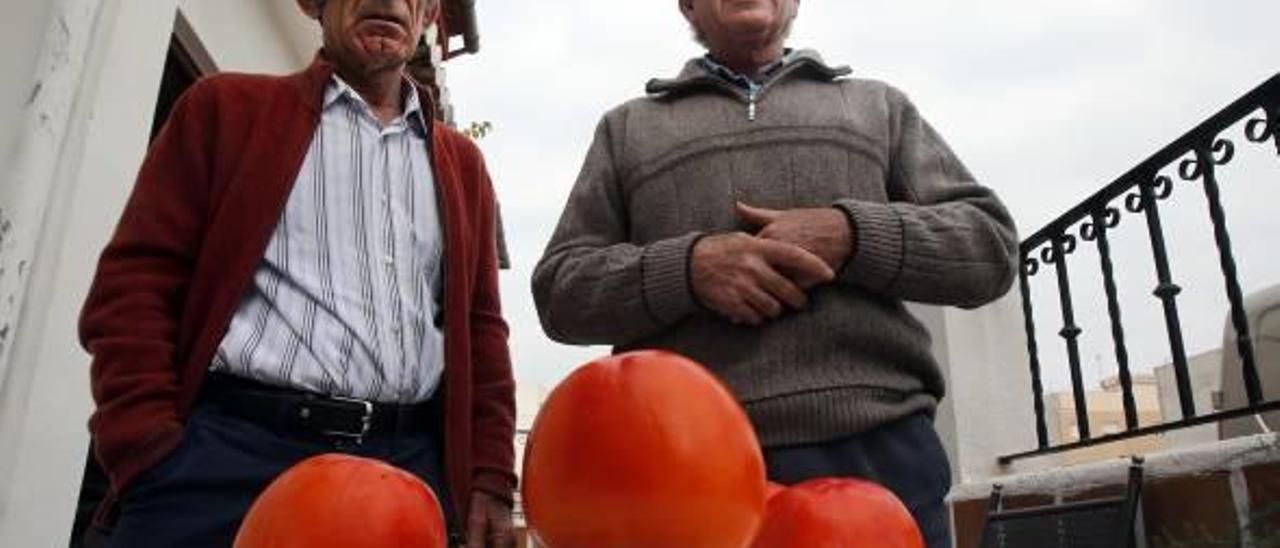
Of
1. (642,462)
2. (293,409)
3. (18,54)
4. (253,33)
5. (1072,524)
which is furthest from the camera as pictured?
(253,33)

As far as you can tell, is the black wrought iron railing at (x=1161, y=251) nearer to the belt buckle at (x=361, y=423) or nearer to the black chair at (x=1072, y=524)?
the black chair at (x=1072, y=524)

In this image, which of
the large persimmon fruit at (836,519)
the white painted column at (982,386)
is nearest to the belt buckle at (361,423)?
the large persimmon fruit at (836,519)

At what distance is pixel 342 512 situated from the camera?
0.48m

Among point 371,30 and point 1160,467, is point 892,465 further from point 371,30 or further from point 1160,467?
point 1160,467

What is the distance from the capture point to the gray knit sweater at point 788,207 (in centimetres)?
125

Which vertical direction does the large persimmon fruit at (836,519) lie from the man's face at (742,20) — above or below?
below

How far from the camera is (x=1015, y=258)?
1401 mm

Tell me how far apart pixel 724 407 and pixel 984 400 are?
317cm

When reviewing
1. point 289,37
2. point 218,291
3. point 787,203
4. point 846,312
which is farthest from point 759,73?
point 289,37

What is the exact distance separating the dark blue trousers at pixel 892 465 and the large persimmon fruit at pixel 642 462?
775mm

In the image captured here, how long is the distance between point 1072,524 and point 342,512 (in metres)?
2.28

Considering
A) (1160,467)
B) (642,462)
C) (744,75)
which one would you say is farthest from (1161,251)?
(642,462)

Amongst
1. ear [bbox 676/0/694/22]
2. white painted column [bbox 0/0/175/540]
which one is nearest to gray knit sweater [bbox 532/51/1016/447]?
ear [bbox 676/0/694/22]

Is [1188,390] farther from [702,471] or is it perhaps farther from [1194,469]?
[702,471]
